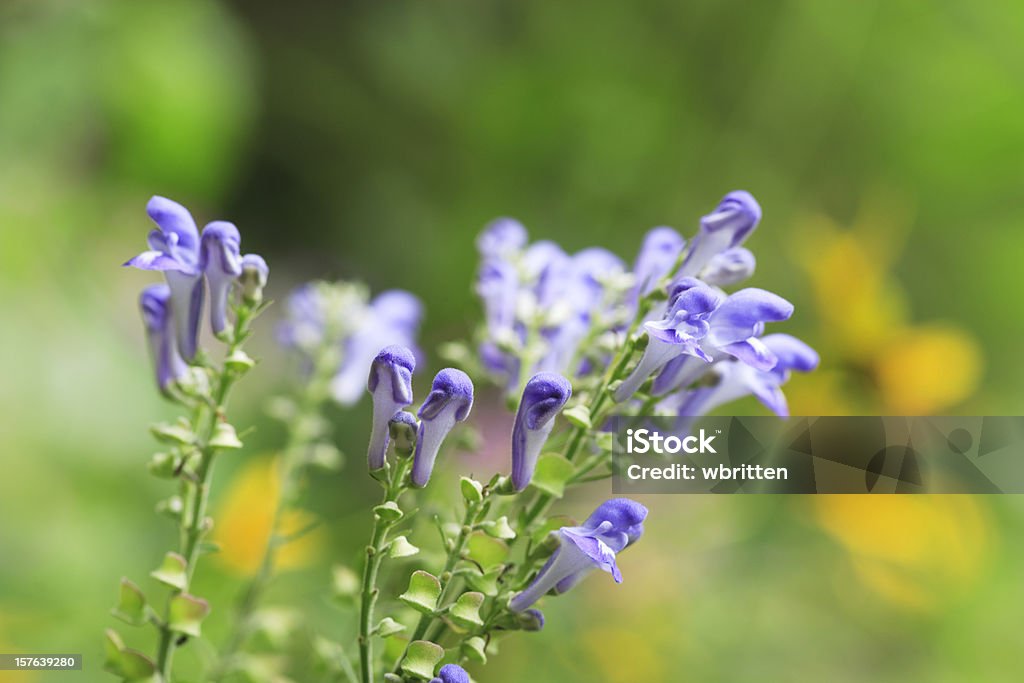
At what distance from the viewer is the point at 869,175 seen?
7.48 feet

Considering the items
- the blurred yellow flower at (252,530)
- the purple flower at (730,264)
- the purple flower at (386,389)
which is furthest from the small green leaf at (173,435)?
the blurred yellow flower at (252,530)

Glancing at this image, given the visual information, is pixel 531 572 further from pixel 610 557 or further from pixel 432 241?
pixel 432 241

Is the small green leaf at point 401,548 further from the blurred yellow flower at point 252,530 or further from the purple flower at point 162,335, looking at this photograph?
the blurred yellow flower at point 252,530

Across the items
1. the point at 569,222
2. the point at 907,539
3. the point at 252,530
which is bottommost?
the point at 252,530

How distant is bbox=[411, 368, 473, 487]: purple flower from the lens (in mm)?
477

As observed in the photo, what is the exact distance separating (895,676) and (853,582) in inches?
7.0

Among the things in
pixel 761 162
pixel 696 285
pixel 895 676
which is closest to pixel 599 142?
pixel 761 162

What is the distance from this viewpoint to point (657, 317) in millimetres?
580

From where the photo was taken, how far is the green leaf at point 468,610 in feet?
1.50

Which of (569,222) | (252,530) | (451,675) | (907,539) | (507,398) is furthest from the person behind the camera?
(569,222)

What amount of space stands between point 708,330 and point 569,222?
1695 mm

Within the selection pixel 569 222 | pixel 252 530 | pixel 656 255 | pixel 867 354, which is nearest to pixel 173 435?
pixel 656 255

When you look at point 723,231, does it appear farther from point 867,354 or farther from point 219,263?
point 867,354

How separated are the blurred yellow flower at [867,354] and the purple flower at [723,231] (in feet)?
3.20
